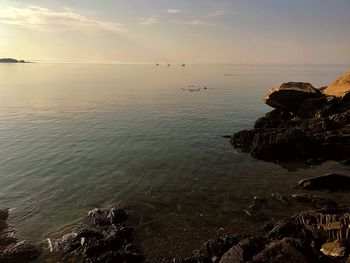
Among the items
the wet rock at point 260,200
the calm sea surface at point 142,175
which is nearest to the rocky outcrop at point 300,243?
the calm sea surface at point 142,175

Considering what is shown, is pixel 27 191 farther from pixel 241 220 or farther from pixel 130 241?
pixel 241 220

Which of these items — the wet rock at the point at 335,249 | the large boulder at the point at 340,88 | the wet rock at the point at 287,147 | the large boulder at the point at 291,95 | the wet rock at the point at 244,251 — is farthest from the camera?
the large boulder at the point at 340,88

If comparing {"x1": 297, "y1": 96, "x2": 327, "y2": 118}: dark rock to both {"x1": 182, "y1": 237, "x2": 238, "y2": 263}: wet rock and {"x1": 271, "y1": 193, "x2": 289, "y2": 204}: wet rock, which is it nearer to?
{"x1": 271, "y1": 193, "x2": 289, "y2": 204}: wet rock

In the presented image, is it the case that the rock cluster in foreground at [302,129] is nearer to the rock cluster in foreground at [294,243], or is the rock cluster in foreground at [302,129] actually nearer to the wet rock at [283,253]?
the rock cluster in foreground at [294,243]

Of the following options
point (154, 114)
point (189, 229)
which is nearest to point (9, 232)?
point (189, 229)

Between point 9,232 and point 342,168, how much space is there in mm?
25246

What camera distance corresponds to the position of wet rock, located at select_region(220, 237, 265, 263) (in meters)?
14.7

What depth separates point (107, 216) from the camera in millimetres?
21062

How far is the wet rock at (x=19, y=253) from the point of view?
17.3 m

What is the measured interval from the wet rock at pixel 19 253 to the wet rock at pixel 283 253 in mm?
10875

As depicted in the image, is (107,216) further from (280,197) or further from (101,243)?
(280,197)

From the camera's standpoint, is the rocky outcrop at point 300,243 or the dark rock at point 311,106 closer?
the rocky outcrop at point 300,243

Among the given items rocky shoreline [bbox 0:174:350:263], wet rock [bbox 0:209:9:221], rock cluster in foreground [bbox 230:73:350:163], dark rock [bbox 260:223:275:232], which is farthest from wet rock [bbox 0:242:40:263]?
rock cluster in foreground [bbox 230:73:350:163]

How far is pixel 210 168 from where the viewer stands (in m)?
30.1
